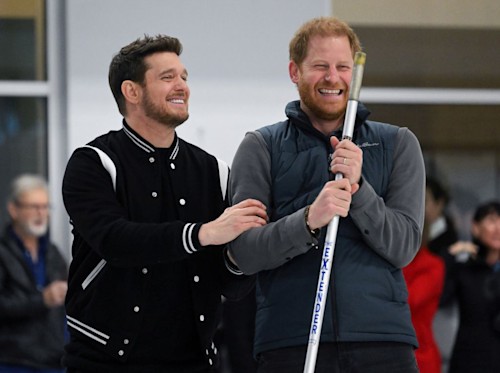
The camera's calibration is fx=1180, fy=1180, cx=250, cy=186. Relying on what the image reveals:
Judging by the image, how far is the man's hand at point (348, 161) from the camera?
3791mm

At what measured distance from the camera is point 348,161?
380 centimetres

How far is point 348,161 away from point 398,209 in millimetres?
295

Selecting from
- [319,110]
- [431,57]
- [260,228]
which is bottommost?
[260,228]

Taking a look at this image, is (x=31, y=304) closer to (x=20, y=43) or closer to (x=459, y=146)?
(x=20, y=43)

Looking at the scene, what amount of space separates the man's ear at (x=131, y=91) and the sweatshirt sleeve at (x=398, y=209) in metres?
1.01

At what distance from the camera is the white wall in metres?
8.60

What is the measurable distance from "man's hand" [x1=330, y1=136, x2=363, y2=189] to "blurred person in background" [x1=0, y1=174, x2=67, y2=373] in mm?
3567

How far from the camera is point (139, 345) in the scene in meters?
4.21

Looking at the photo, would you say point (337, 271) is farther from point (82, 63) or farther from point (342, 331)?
point (82, 63)

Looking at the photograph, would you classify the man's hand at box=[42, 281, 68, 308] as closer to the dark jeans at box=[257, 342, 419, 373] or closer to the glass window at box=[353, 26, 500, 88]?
the dark jeans at box=[257, 342, 419, 373]

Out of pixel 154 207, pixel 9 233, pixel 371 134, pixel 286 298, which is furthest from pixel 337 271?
pixel 9 233

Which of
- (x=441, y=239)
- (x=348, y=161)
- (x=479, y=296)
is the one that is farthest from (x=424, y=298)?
(x=348, y=161)

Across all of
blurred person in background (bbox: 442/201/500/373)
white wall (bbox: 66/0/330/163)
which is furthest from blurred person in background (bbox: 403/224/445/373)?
white wall (bbox: 66/0/330/163)

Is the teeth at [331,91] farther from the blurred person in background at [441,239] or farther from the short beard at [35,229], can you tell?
the blurred person in background at [441,239]
